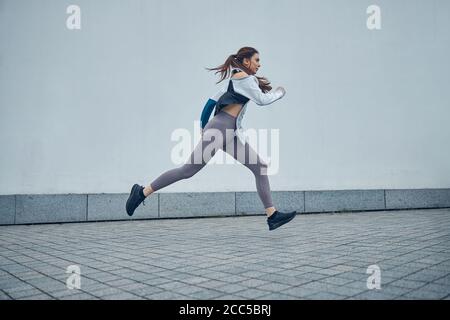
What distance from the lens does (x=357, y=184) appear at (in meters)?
7.09

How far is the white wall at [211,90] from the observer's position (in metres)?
5.76

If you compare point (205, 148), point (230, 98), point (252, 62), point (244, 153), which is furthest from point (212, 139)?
point (252, 62)

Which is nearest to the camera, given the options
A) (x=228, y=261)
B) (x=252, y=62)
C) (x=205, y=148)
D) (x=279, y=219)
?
(x=228, y=261)

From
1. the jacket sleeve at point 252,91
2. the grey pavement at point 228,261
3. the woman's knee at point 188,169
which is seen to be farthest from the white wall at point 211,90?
the jacket sleeve at point 252,91

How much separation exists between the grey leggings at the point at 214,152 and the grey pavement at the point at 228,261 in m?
0.67

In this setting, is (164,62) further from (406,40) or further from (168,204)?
(406,40)

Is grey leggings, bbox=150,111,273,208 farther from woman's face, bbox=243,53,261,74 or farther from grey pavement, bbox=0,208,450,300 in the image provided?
woman's face, bbox=243,53,261,74

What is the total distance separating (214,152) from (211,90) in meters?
2.65

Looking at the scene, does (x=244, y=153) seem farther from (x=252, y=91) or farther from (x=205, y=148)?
(x=252, y=91)

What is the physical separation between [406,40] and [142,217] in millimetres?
6386

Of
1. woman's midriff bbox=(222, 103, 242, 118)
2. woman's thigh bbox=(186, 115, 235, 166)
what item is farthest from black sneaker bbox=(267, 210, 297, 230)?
woman's midriff bbox=(222, 103, 242, 118)

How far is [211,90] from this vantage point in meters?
6.66
